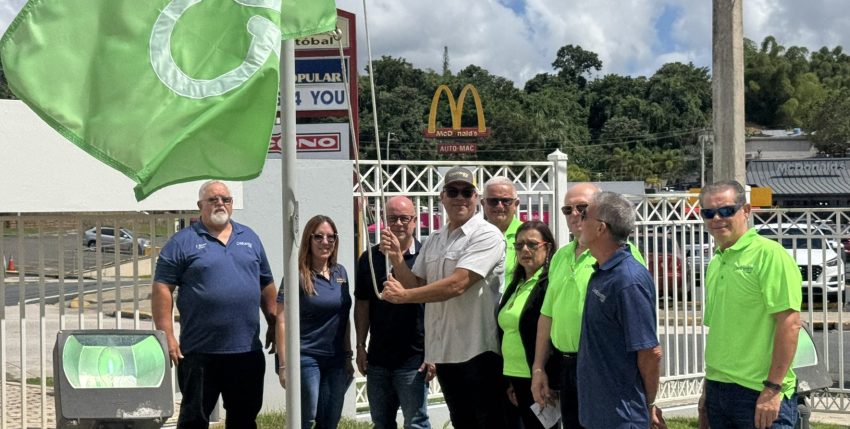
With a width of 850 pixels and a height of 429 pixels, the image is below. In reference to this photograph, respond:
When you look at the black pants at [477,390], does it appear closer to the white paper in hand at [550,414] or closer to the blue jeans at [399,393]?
the blue jeans at [399,393]

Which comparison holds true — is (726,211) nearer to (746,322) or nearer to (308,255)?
(746,322)

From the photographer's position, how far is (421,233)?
8.22 m

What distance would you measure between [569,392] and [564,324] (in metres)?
0.33

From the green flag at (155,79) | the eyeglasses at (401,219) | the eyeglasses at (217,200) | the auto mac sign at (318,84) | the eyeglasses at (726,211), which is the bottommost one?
the eyeglasses at (401,219)

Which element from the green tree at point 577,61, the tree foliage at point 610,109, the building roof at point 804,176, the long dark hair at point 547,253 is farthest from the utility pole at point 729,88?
the green tree at point 577,61

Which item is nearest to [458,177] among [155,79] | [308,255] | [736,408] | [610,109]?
[308,255]

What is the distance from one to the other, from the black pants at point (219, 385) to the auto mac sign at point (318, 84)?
624 centimetres

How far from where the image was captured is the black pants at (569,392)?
16.0ft

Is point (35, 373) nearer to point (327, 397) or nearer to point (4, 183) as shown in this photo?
point (4, 183)

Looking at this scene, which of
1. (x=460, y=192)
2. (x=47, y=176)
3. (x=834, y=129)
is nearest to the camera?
(x=460, y=192)

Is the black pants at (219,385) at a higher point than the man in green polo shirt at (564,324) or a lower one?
lower

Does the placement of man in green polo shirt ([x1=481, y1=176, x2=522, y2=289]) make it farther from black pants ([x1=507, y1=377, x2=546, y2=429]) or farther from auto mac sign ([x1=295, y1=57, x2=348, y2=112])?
auto mac sign ([x1=295, y1=57, x2=348, y2=112])

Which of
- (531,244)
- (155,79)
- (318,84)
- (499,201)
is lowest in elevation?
(531,244)

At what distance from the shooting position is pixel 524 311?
537 centimetres
